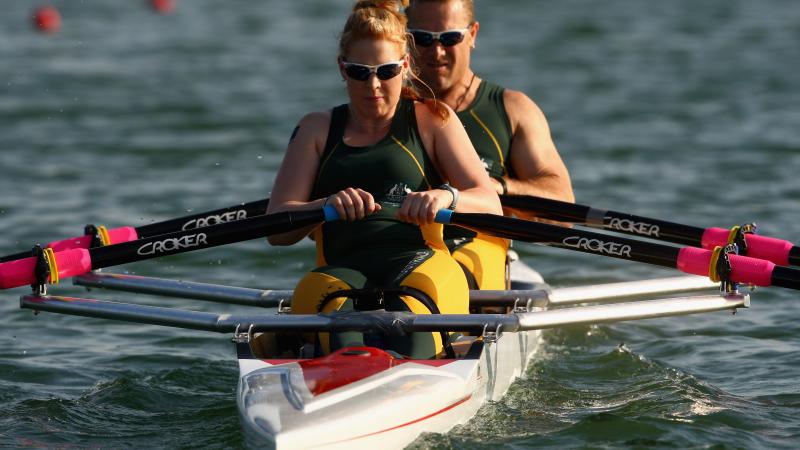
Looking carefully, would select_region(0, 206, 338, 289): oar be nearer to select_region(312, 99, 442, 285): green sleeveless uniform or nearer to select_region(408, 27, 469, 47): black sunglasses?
select_region(312, 99, 442, 285): green sleeveless uniform

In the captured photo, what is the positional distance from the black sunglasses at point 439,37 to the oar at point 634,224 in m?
0.89

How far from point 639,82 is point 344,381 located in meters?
12.7

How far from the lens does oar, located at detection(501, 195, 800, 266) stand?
22.0ft

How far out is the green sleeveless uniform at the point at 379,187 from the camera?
5734 millimetres

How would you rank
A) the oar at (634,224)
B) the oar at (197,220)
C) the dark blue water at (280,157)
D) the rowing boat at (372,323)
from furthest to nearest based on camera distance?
the oar at (197,220)
the oar at (634,224)
the dark blue water at (280,157)
the rowing boat at (372,323)

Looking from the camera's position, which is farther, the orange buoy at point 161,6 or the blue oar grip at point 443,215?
the orange buoy at point 161,6

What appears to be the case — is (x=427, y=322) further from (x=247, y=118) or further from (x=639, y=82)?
(x=639, y=82)

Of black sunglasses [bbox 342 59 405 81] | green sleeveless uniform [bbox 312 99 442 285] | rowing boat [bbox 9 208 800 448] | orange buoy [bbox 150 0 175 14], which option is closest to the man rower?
rowing boat [bbox 9 208 800 448]

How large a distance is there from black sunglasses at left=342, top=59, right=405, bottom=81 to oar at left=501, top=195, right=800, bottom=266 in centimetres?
144

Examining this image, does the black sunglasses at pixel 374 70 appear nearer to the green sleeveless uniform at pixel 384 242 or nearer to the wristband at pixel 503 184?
the green sleeveless uniform at pixel 384 242

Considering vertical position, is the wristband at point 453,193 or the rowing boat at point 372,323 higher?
the wristband at point 453,193

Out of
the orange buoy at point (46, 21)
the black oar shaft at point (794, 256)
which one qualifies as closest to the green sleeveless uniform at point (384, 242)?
the black oar shaft at point (794, 256)

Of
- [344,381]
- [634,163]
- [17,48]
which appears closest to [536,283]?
[344,381]

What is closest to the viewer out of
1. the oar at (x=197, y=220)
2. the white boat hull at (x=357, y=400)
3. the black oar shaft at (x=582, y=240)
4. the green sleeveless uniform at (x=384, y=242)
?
the white boat hull at (x=357, y=400)
